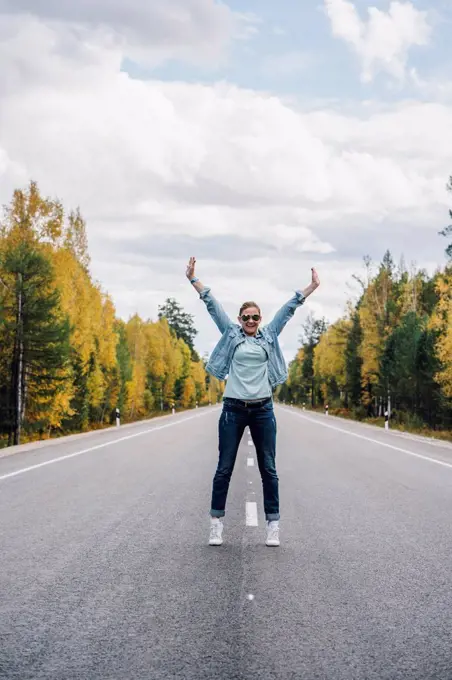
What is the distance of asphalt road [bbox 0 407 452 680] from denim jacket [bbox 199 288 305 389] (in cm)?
149

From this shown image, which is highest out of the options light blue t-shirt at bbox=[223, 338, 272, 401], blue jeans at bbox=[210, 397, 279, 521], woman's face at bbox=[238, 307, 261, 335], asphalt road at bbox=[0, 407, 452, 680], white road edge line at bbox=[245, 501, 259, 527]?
woman's face at bbox=[238, 307, 261, 335]

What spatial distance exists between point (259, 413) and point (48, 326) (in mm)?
25881

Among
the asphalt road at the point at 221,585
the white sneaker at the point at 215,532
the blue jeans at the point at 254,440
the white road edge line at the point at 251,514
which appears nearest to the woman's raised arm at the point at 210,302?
the blue jeans at the point at 254,440

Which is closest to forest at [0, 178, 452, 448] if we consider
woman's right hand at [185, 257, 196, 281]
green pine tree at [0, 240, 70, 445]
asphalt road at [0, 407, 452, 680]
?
green pine tree at [0, 240, 70, 445]

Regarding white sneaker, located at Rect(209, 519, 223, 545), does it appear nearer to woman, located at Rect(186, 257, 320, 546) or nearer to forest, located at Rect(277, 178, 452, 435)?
woman, located at Rect(186, 257, 320, 546)

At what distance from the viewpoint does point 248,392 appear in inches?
260

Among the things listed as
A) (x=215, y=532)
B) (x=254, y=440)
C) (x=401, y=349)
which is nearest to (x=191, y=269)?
(x=254, y=440)

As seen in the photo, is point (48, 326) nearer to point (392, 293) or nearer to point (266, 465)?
point (266, 465)

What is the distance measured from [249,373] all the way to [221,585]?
1907 millimetres

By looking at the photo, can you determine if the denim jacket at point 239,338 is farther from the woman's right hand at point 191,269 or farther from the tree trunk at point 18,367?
the tree trunk at point 18,367

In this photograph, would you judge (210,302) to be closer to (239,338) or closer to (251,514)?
(239,338)

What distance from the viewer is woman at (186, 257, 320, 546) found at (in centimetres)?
668

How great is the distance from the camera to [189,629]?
4359 mm

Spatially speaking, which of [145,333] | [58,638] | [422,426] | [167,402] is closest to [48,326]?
[422,426]
